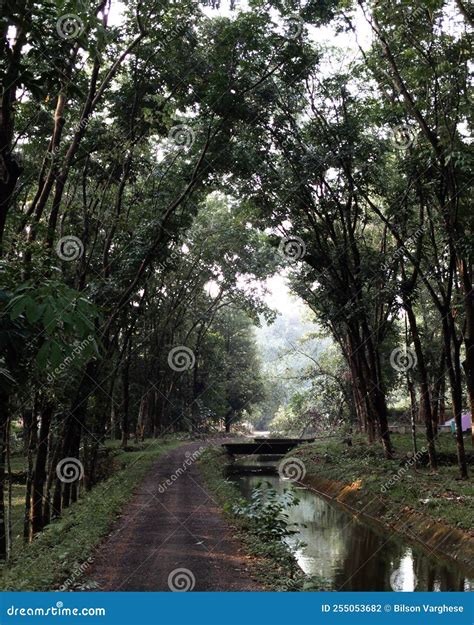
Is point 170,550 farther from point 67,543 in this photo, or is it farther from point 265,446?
point 265,446

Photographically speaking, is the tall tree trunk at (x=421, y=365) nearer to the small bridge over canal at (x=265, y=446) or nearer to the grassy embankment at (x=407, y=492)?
the grassy embankment at (x=407, y=492)

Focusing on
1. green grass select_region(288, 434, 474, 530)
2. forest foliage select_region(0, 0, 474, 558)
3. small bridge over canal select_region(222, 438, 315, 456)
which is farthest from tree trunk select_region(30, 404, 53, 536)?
small bridge over canal select_region(222, 438, 315, 456)

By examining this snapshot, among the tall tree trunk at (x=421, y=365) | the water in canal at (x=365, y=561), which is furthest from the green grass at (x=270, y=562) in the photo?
the tall tree trunk at (x=421, y=365)

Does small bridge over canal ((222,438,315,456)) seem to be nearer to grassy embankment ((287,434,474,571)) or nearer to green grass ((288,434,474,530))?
green grass ((288,434,474,530))

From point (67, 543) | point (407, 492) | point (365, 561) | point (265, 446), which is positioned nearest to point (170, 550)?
point (67, 543)

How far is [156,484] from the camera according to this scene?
20.3 m

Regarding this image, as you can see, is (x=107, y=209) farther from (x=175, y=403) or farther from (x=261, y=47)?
(x=175, y=403)

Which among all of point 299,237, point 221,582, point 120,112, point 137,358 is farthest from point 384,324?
point 137,358

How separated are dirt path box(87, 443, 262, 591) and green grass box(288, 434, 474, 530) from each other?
5.04 metres

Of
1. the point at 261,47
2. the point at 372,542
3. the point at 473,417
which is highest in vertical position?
the point at 261,47

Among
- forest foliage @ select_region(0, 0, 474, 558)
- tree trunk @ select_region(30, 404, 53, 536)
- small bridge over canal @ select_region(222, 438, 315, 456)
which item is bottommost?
small bridge over canal @ select_region(222, 438, 315, 456)

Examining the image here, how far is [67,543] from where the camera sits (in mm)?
10492

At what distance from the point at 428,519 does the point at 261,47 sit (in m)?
11.7

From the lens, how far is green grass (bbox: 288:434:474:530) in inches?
535
